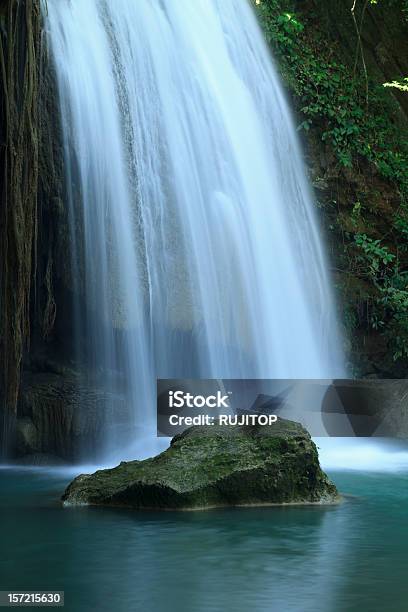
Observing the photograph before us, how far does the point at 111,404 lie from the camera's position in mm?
11195

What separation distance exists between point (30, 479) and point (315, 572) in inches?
180

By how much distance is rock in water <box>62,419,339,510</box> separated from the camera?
696 cm

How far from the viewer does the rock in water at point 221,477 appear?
22.8 ft

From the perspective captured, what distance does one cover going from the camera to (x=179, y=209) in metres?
11.6

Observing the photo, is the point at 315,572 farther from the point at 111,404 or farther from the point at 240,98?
the point at 240,98

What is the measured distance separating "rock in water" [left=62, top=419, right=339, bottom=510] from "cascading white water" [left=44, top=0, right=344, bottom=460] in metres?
3.68

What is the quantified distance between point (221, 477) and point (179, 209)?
520 cm

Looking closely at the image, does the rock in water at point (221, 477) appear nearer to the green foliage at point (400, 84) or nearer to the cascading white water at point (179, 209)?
the cascading white water at point (179, 209)

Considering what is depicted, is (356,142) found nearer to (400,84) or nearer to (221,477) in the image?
(400,84)

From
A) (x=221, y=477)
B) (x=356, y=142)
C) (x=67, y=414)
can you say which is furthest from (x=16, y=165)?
(x=356, y=142)

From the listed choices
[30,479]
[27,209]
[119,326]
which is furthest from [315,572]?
[119,326]

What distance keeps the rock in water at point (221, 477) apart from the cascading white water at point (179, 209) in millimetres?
3681

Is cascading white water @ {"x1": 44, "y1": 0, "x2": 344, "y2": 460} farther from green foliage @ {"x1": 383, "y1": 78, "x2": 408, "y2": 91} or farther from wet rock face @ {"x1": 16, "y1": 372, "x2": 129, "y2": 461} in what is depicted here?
green foliage @ {"x1": 383, "y1": 78, "x2": 408, "y2": 91}

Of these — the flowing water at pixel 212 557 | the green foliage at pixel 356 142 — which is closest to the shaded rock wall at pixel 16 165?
the flowing water at pixel 212 557
